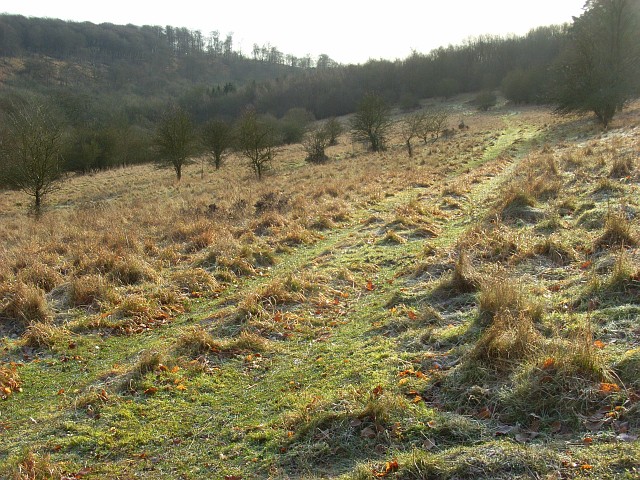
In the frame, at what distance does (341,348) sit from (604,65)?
3070cm

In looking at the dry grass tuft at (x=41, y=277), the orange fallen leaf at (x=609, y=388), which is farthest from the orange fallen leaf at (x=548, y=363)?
the dry grass tuft at (x=41, y=277)

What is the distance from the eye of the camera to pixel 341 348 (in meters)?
5.53

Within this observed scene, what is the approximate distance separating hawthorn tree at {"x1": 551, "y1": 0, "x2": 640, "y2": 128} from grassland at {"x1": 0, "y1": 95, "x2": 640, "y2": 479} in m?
19.2

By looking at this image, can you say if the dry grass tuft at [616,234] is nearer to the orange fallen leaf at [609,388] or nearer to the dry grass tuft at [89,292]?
the orange fallen leaf at [609,388]

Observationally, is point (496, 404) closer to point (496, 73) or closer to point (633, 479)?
point (633, 479)

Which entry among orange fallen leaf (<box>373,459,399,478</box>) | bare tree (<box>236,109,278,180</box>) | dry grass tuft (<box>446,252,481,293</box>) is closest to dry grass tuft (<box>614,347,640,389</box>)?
orange fallen leaf (<box>373,459,399,478</box>)

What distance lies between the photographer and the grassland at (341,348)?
3.63 metres

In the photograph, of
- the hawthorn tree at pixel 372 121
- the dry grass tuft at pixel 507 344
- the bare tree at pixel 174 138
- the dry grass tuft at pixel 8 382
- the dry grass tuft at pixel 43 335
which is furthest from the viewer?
the hawthorn tree at pixel 372 121

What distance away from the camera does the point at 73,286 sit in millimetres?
7676

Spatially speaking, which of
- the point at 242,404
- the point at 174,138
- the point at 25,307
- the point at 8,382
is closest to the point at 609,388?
the point at 242,404

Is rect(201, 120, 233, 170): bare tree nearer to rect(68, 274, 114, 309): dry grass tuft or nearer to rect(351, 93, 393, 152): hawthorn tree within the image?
rect(351, 93, 393, 152): hawthorn tree

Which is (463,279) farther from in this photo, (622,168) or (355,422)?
(622,168)

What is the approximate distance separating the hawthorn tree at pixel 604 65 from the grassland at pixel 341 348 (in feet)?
63.0

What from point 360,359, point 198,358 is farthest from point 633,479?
point 198,358
